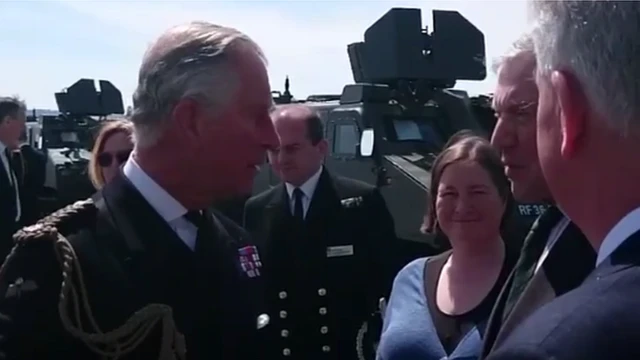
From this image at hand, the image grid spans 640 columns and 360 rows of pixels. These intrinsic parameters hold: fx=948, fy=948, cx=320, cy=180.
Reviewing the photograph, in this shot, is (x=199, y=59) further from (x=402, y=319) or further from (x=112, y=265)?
(x=402, y=319)

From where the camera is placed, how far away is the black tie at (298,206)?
15.6 ft

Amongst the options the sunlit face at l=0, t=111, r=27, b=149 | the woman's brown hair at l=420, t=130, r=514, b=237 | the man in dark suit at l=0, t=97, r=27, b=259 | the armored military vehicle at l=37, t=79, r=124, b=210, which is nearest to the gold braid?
the woman's brown hair at l=420, t=130, r=514, b=237

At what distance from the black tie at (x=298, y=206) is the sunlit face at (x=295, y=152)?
0.05m

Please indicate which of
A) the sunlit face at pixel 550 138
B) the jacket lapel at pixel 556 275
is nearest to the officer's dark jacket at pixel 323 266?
the jacket lapel at pixel 556 275

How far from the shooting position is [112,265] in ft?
7.10

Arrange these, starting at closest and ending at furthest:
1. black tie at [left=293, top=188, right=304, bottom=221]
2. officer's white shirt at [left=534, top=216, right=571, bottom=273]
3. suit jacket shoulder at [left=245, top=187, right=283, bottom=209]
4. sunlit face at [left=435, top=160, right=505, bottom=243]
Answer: officer's white shirt at [left=534, top=216, right=571, bottom=273], sunlit face at [left=435, top=160, right=505, bottom=243], black tie at [left=293, top=188, right=304, bottom=221], suit jacket shoulder at [left=245, top=187, right=283, bottom=209]

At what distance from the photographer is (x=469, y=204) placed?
3.33 metres

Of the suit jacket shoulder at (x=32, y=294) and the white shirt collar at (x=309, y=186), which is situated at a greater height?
the suit jacket shoulder at (x=32, y=294)

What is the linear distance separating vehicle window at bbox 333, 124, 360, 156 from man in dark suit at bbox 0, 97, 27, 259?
121 inches

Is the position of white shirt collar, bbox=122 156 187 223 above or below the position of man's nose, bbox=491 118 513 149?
below

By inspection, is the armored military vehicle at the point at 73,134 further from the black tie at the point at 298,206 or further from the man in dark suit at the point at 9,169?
the black tie at the point at 298,206

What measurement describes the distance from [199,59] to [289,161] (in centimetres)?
264

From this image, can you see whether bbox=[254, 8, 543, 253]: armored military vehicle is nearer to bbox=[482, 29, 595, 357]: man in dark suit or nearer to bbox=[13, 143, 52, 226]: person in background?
bbox=[13, 143, 52, 226]: person in background

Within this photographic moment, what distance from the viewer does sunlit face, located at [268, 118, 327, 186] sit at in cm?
482
